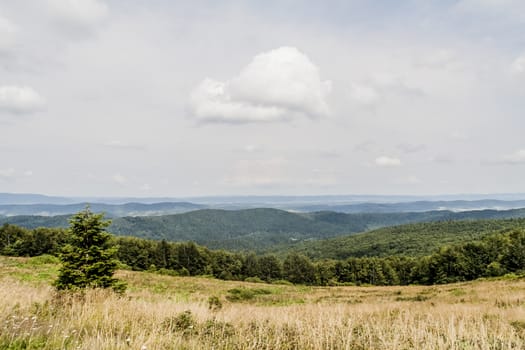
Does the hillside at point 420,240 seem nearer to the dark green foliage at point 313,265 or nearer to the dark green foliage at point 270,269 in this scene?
the dark green foliage at point 313,265

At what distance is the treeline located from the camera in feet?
230

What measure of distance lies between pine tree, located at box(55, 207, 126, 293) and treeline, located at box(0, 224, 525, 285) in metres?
57.2

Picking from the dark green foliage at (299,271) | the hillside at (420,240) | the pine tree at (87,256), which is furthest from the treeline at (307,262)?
the hillside at (420,240)

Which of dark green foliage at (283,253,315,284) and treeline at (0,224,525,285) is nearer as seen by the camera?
treeline at (0,224,525,285)

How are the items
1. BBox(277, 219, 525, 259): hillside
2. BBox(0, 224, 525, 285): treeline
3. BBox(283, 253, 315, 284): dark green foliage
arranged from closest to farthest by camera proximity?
BBox(0, 224, 525, 285): treeline < BBox(283, 253, 315, 284): dark green foliage < BBox(277, 219, 525, 259): hillside

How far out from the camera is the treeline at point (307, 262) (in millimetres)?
70000

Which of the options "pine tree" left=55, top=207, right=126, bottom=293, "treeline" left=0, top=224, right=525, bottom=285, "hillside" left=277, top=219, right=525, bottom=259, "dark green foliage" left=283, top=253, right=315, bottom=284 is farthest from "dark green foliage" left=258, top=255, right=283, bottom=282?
"pine tree" left=55, top=207, right=126, bottom=293

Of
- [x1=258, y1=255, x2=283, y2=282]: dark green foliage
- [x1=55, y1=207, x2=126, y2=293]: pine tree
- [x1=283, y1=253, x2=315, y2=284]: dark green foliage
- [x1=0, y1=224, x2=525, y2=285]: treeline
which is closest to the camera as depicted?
[x1=55, y1=207, x2=126, y2=293]: pine tree

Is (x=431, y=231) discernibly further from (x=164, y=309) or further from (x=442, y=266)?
(x=164, y=309)

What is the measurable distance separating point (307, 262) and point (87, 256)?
90.0 metres

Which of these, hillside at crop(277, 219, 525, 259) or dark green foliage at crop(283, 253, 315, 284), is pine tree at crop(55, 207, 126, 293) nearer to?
dark green foliage at crop(283, 253, 315, 284)

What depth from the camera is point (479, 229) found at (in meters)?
162

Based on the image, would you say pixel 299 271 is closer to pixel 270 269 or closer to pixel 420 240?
pixel 270 269

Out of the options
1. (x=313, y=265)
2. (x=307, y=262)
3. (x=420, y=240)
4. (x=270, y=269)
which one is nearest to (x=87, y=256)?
(x=307, y=262)
